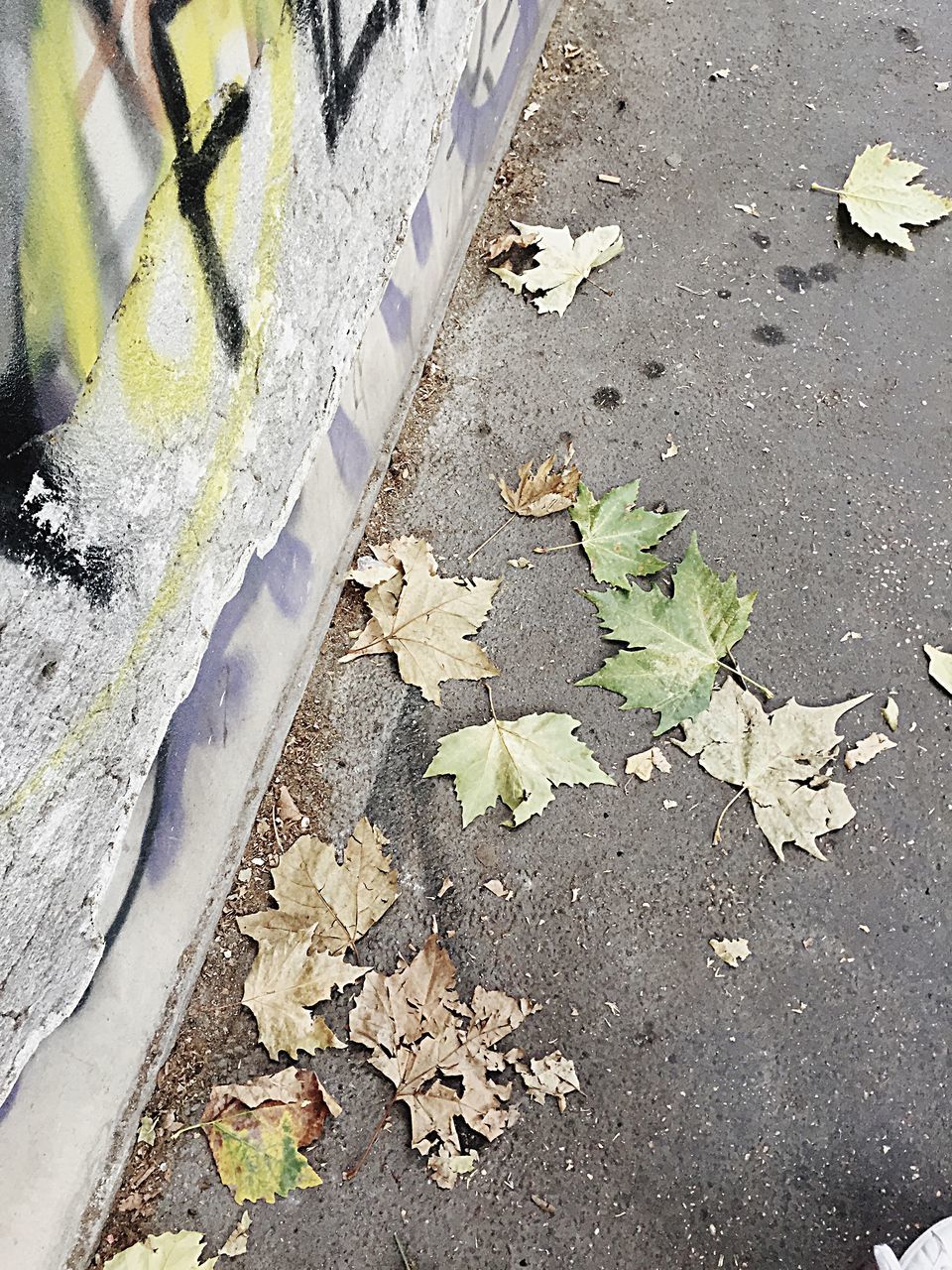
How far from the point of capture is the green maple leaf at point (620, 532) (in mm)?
2314

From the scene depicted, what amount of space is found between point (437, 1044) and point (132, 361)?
3.99 feet

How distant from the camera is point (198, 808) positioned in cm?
179

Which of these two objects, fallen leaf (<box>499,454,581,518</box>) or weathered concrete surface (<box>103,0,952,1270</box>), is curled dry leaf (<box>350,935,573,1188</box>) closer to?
weathered concrete surface (<box>103,0,952,1270</box>)

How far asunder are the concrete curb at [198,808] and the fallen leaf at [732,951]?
0.92 m

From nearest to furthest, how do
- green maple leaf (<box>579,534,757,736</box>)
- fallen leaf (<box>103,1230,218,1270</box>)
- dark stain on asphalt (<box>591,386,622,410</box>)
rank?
fallen leaf (<box>103,1230,218,1270</box>) < green maple leaf (<box>579,534,757,736</box>) < dark stain on asphalt (<box>591,386,622,410</box>)

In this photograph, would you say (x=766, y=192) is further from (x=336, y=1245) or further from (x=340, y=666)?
(x=336, y=1245)

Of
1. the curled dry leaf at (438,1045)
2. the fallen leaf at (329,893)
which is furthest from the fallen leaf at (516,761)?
the curled dry leaf at (438,1045)

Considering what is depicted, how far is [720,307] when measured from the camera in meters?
2.76

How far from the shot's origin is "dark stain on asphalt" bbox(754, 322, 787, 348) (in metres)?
2.70

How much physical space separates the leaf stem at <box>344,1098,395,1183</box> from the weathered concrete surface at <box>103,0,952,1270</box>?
0.02 metres

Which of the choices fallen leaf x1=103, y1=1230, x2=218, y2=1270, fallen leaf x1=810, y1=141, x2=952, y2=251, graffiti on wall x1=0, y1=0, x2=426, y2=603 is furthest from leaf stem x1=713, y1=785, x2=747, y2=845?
fallen leaf x1=810, y1=141, x2=952, y2=251

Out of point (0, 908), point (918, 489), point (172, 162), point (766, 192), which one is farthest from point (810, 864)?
point (766, 192)

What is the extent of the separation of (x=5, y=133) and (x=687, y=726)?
61.4 inches

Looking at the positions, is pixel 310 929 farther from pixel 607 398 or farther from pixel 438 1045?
pixel 607 398
